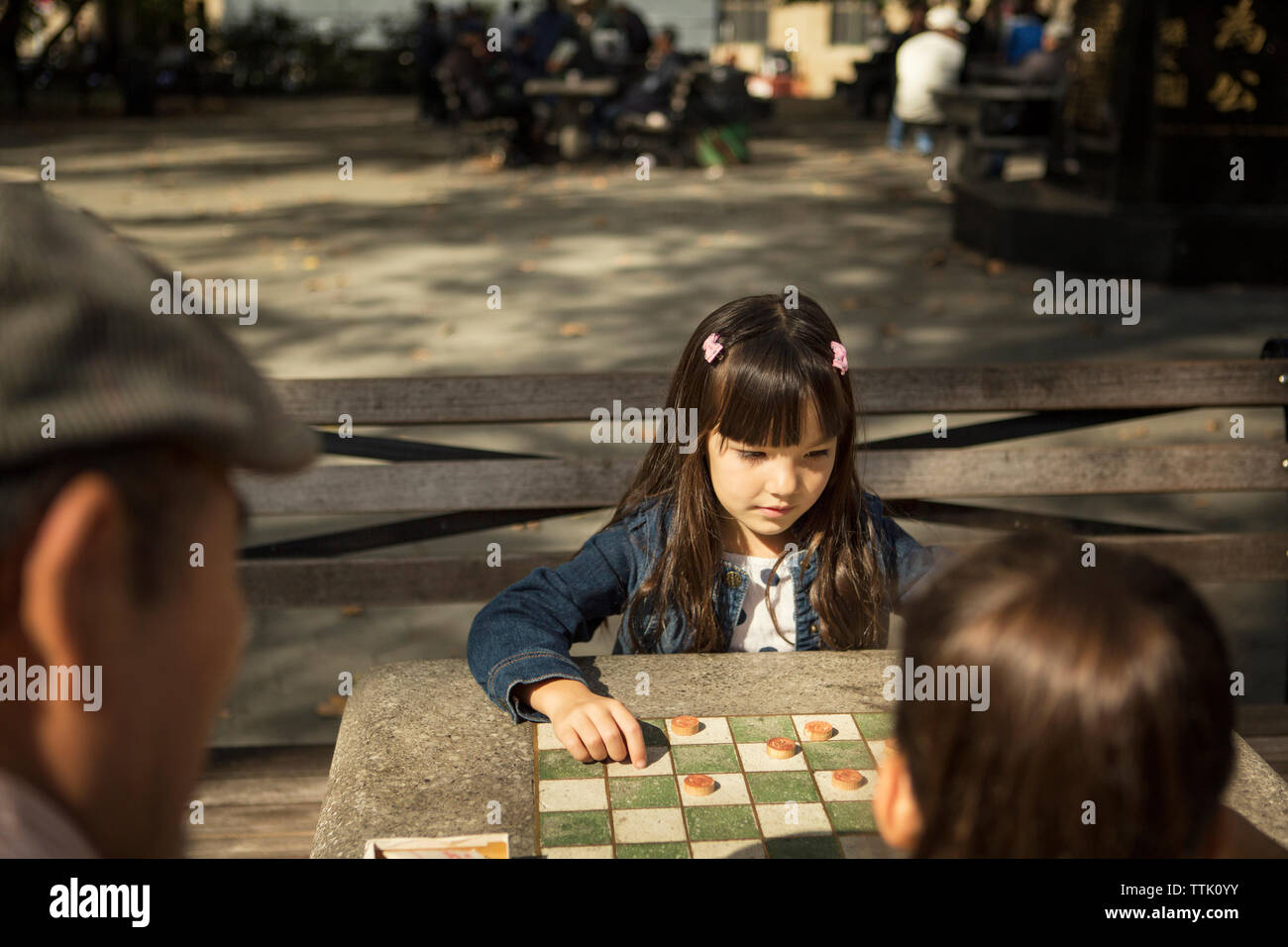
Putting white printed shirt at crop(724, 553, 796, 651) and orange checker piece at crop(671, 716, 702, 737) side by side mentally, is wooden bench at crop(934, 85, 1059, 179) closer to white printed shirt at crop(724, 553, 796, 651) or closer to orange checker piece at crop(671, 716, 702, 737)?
white printed shirt at crop(724, 553, 796, 651)

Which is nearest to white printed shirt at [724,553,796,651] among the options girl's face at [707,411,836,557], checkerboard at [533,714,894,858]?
girl's face at [707,411,836,557]

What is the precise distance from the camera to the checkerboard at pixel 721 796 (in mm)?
1664

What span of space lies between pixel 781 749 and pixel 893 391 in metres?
1.59

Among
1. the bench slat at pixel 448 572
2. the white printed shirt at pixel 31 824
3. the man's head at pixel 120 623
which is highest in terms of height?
the man's head at pixel 120 623

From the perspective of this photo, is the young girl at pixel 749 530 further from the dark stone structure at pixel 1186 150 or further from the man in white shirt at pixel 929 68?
the man in white shirt at pixel 929 68

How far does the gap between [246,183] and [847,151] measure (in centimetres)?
879

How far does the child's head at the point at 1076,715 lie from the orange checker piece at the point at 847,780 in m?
0.74

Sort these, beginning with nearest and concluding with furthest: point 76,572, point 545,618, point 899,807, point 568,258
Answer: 1. point 76,572
2. point 899,807
3. point 545,618
4. point 568,258

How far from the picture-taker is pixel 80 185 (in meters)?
15.2

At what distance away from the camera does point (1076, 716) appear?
98 centimetres

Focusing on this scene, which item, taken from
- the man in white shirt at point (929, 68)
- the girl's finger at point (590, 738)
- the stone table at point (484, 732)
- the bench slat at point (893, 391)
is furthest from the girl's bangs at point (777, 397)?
the man in white shirt at point (929, 68)

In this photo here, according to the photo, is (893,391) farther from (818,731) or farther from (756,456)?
(818,731)

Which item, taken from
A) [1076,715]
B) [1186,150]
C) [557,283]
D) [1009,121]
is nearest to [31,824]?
[1076,715]
